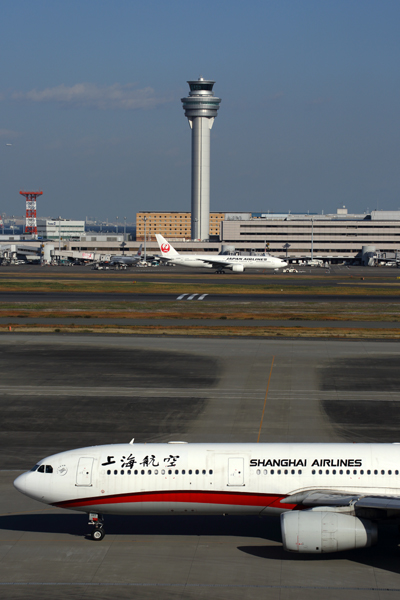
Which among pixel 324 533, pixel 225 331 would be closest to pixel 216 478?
pixel 324 533

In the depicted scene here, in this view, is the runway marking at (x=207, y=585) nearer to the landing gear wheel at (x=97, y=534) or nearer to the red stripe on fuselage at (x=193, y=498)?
the red stripe on fuselage at (x=193, y=498)

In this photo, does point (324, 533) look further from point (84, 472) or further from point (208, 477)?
point (84, 472)

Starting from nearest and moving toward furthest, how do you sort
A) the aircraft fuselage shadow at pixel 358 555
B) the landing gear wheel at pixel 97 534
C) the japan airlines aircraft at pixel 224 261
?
1. the aircraft fuselage shadow at pixel 358 555
2. the landing gear wheel at pixel 97 534
3. the japan airlines aircraft at pixel 224 261

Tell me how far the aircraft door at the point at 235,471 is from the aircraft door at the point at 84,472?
4.95m

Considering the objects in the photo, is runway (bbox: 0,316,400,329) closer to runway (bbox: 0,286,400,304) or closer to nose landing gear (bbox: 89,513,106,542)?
runway (bbox: 0,286,400,304)

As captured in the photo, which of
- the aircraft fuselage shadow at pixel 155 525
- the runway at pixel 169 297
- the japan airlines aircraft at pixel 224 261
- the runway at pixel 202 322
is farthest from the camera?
the japan airlines aircraft at pixel 224 261

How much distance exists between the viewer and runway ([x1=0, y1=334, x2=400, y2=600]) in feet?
67.6

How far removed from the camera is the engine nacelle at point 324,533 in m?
20.4

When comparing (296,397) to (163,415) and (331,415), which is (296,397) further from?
(163,415)

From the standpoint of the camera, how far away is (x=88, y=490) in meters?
22.5

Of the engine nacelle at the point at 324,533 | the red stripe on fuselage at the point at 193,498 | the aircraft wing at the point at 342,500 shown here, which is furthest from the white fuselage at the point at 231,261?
the engine nacelle at the point at 324,533

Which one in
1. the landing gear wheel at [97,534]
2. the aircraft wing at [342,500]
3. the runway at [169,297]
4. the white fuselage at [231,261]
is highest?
the white fuselage at [231,261]

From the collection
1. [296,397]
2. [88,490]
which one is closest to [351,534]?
[88,490]

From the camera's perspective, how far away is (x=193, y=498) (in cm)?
2234
